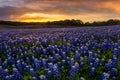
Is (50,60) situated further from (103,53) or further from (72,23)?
(72,23)

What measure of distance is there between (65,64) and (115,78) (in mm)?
1673

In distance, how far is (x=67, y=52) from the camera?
9.60 m

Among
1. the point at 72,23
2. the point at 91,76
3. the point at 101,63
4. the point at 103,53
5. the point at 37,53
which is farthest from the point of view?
the point at 72,23

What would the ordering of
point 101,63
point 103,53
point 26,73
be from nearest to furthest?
1. point 26,73
2. point 101,63
3. point 103,53

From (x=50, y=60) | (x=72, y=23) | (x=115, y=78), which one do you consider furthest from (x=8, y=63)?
(x=72, y=23)

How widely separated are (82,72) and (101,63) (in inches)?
28.9

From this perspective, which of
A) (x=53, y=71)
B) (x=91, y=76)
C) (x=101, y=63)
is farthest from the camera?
(x=101, y=63)

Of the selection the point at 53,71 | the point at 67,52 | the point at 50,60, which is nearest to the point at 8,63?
the point at 50,60

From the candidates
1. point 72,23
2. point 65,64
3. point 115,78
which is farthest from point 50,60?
point 72,23

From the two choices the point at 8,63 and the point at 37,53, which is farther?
the point at 37,53

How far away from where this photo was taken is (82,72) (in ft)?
23.2

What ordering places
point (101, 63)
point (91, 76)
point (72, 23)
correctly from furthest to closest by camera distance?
1. point (72, 23)
2. point (101, 63)
3. point (91, 76)

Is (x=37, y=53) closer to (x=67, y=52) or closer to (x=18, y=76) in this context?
(x=67, y=52)

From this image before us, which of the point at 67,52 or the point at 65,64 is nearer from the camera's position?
the point at 65,64
